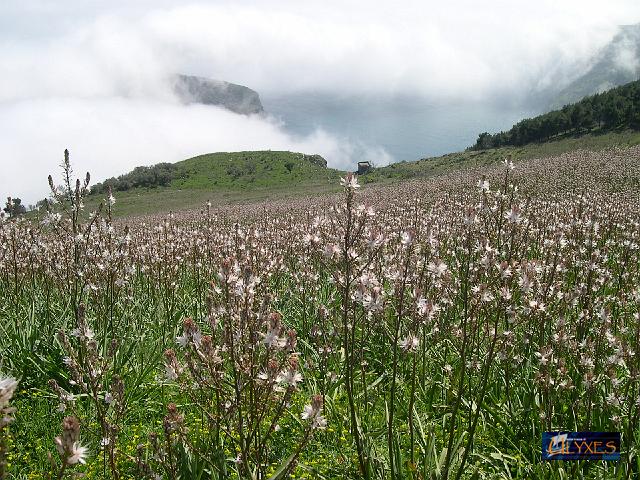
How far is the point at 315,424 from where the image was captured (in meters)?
2.72

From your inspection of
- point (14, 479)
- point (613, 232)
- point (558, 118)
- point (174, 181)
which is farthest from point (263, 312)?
point (174, 181)

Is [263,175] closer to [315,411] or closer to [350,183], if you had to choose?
[350,183]

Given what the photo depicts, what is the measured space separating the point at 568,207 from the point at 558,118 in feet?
207

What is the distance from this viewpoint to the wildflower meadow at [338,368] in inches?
120

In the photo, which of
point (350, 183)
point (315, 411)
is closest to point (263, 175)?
point (350, 183)

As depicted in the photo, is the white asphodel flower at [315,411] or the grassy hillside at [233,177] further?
the grassy hillside at [233,177]

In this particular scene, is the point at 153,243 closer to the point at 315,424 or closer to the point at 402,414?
the point at 402,414

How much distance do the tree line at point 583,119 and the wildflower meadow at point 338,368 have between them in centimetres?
6268

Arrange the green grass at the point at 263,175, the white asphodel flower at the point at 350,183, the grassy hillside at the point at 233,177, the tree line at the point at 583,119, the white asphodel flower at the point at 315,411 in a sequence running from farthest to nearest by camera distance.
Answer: the grassy hillside at the point at 233,177 < the tree line at the point at 583,119 < the green grass at the point at 263,175 < the white asphodel flower at the point at 350,183 < the white asphodel flower at the point at 315,411

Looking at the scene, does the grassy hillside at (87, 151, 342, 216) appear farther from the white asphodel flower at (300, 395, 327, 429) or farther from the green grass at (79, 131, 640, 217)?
the white asphodel flower at (300, 395, 327, 429)

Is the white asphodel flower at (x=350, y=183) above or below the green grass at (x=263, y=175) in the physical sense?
below

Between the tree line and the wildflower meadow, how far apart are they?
6268cm

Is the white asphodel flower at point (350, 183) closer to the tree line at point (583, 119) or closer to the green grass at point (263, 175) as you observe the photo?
the green grass at point (263, 175)

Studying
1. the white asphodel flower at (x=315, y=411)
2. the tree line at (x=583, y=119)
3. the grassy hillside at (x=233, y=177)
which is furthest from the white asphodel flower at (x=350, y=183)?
the tree line at (x=583, y=119)
